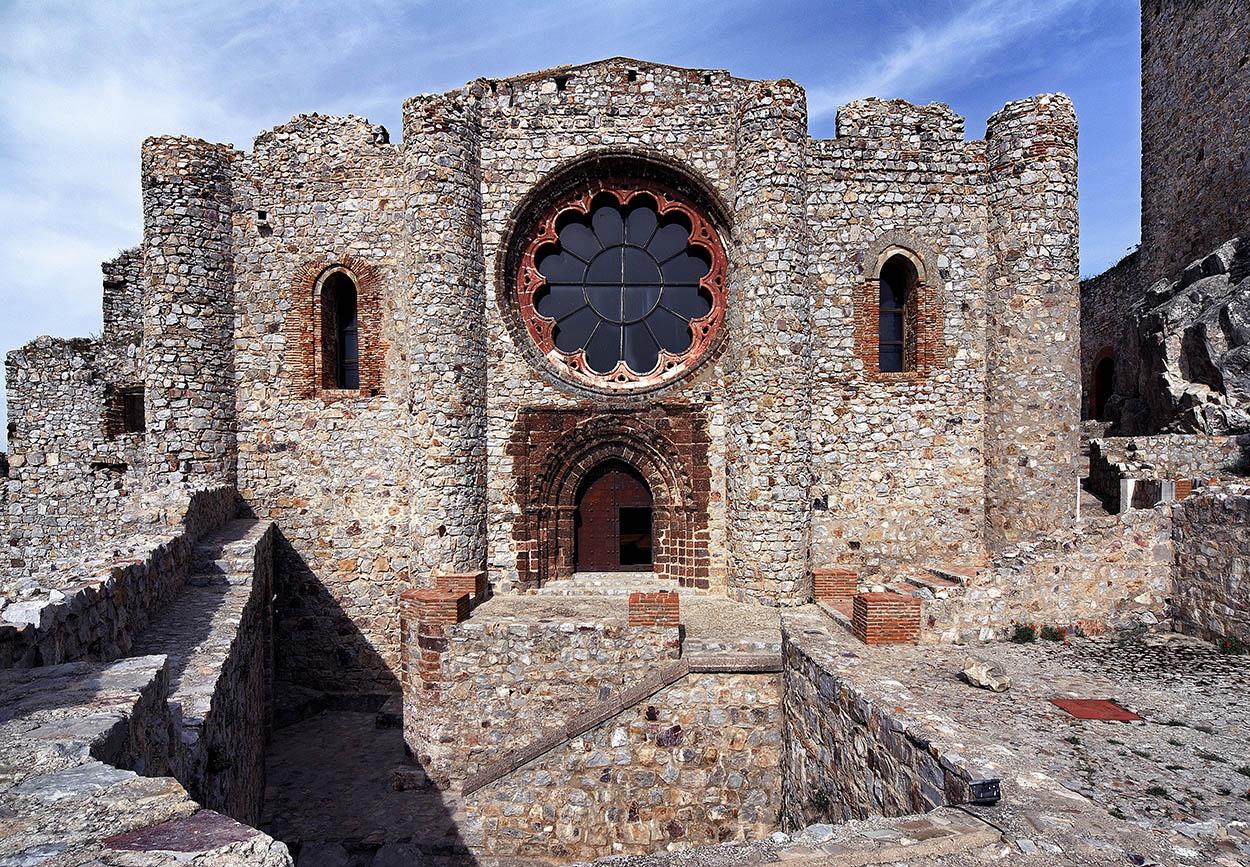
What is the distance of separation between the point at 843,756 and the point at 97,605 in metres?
6.50

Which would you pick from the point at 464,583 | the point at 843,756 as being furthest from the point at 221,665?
the point at 843,756

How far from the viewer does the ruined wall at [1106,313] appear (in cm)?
1839

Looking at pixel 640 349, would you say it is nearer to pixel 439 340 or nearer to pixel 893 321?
pixel 439 340

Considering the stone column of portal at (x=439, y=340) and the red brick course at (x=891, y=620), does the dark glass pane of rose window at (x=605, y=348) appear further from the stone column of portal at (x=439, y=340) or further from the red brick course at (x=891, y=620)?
the red brick course at (x=891, y=620)

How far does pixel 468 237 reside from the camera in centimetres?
1073

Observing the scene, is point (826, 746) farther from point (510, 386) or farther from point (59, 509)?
point (59, 509)

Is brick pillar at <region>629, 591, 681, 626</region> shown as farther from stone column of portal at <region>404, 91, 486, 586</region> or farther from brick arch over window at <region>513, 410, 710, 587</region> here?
stone column of portal at <region>404, 91, 486, 586</region>

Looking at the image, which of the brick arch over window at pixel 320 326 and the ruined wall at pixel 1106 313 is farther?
the ruined wall at pixel 1106 313

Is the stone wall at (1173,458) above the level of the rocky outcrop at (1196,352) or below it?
below

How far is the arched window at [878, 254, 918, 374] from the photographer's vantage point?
11.6 m

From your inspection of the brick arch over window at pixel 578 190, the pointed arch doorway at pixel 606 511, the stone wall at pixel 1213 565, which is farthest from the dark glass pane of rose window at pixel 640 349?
the stone wall at pixel 1213 565

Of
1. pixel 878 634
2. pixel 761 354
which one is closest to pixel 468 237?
pixel 761 354

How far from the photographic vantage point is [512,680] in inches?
A: 344

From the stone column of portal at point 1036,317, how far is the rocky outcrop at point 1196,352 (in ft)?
12.7
